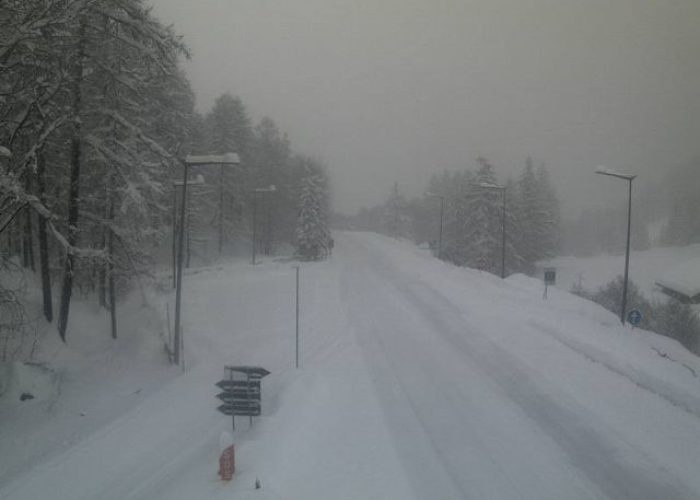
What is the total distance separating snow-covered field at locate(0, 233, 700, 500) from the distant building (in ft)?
66.7

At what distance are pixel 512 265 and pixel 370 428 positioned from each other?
155 feet

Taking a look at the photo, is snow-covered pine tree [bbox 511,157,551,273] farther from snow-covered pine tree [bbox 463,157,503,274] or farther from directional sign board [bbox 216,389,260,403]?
directional sign board [bbox 216,389,260,403]

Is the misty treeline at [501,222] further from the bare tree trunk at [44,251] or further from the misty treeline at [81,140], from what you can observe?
the bare tree trunk at [44,251]

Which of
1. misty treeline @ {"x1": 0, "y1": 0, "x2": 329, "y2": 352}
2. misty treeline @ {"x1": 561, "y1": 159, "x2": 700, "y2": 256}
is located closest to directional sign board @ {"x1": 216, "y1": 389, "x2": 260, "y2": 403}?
misty treeline @ {"x1": 0, "y1": 0, "x2": 329, "y2": 352}

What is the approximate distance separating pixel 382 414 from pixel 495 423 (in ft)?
9.05

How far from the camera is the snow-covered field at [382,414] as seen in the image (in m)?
8.98

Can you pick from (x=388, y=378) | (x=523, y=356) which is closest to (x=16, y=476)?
(x=388, y=378)

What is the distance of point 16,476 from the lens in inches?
422

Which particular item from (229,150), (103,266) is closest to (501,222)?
(229,150)

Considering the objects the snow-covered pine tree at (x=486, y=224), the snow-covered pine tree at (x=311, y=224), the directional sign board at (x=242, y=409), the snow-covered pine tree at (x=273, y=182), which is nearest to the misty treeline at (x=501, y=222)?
the snow-covered pine tree at (x=486, y=224)

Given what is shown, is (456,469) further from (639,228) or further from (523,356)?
(639,228)

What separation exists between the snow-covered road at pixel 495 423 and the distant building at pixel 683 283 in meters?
28.2

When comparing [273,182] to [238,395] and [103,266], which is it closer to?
[103,266]

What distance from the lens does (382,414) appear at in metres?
11.9
